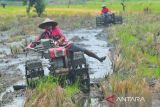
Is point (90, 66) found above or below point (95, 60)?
above

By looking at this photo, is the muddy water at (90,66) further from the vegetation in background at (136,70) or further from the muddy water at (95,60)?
the vegetation in background at (136,70)

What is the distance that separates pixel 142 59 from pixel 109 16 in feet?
65.4

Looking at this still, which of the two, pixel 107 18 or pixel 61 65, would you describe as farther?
pixel 107 18

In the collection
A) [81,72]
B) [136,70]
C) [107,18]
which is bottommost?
[107,18]

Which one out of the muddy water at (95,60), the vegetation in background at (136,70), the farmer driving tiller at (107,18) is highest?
the vegetation in background at (136,70)

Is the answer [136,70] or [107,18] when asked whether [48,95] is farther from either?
[107,18]

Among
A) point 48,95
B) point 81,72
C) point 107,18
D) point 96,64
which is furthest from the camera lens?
point 107,18

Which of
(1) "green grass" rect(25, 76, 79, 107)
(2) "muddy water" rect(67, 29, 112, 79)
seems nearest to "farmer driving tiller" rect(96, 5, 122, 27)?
(2) "muddy water" rect(67, 29, 112, 79)

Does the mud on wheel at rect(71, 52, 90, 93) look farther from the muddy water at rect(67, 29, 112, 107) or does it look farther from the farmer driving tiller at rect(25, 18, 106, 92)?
the muddy water at rect(67, 29, 112, 107)

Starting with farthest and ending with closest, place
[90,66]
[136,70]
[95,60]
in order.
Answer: [95,60], [90,66], [136,70]

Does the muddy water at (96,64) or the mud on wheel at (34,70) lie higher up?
the mud on wheel at (34,70)

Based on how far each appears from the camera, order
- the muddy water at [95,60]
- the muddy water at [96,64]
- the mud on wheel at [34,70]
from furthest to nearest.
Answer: the muddy water at [95,60], the mud on wheel at [34,70], the muddy water at [96,64]

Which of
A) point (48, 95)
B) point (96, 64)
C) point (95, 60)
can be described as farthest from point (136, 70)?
point (95, 60)

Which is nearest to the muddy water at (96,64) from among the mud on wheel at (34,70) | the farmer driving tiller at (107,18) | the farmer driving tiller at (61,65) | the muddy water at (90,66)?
the muddy water at (90,66)
